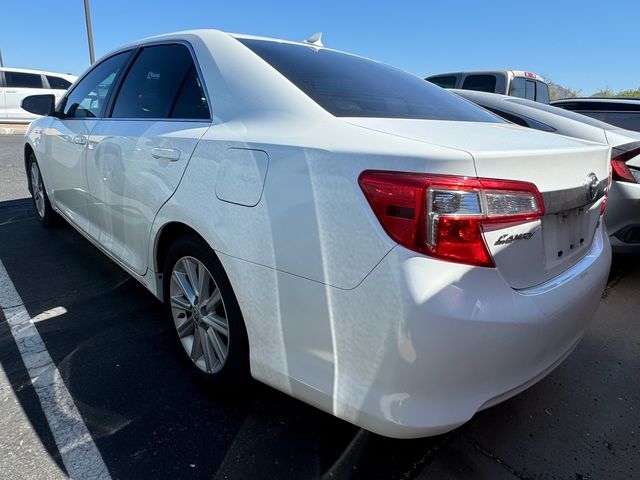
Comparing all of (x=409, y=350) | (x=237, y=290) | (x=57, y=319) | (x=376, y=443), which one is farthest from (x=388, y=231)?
(x=57, y=319)

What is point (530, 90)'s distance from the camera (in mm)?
9406

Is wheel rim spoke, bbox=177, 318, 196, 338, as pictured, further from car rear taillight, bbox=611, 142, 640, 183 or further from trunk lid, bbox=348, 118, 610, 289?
car rear taillight, bbox=611, 142, 640, 183

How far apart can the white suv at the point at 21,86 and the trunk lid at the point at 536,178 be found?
610 inches

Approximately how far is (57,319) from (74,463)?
51.9 inches

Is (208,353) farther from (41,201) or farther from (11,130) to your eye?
(11,130)

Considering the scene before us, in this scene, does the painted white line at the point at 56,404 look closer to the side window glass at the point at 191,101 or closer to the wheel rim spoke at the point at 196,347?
the wheel rim spoke at the point at 196,347

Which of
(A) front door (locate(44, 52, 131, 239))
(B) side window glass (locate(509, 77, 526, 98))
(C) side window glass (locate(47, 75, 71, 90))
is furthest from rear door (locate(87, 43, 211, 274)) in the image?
(C) side window glass (locate(47, 75, 71, 90))

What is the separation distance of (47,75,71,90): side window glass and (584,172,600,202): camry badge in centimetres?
1653

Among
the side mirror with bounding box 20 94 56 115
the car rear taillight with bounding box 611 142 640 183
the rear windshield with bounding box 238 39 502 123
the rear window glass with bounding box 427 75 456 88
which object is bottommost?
the side mirror with bounding box 20 94 56 115

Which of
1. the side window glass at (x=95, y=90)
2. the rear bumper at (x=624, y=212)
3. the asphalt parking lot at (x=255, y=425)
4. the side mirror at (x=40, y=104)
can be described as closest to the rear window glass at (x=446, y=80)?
the rear bumper at (x=624, y=212)

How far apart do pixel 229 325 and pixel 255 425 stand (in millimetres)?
473

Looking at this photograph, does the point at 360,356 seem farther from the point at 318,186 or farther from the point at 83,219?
the point at 83,219

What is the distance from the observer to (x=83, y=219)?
3.37 m

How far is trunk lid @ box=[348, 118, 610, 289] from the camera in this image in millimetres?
1399
